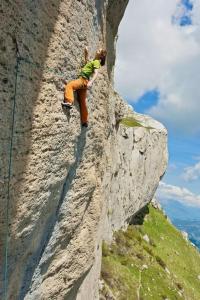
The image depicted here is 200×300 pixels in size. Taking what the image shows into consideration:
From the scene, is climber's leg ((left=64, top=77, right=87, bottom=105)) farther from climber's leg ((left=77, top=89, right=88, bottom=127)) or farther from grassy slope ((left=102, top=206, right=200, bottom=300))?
grassy slope ((left=102, top=206, right=200, bottom=300))

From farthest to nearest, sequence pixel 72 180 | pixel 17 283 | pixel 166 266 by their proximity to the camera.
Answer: pixel 166 266 → pixel 72 180 → pixel 17 283

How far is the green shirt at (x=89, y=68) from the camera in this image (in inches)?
644

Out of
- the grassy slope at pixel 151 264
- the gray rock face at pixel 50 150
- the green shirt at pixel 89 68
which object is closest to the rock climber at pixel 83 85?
the green shirt at pixel 89 68

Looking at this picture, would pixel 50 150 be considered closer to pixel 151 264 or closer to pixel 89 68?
pixel 89 68

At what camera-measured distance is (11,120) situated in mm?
12672

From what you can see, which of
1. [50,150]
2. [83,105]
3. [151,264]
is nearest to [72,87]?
[83,105]

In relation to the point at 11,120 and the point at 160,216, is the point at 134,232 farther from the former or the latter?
the point at 11,120

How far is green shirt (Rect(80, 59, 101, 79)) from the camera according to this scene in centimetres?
1636

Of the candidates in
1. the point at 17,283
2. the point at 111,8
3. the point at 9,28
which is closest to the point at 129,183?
the point at 111,8

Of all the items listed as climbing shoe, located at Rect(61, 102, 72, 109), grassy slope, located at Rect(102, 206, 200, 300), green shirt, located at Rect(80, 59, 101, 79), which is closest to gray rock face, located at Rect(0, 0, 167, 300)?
climbing shoe, located at Rect(61, 102, 72, 109)

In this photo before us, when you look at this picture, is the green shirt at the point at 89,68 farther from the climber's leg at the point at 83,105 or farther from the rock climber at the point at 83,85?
the climber's leg at the point at 83,105

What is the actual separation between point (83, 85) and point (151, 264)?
39.0 m

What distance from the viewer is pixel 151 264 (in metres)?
51.7

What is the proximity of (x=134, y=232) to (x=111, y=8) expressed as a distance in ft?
136
